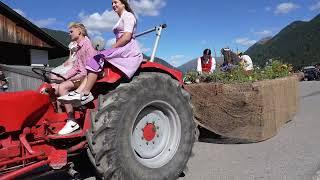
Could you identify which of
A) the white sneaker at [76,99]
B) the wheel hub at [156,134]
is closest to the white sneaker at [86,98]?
the white sneaker at [76,99]

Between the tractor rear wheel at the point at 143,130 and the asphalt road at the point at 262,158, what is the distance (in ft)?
1.57

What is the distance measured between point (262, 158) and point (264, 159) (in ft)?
0.22

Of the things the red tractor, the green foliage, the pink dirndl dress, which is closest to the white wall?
the green foliage

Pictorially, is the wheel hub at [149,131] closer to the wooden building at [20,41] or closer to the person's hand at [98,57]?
the person's hand at [98,57]

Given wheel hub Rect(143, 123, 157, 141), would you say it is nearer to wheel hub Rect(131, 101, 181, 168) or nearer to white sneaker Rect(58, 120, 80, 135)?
wheel hub Rect(131, 101, 181, 168)

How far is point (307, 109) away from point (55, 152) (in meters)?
8.40

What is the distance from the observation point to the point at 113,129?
165 inches

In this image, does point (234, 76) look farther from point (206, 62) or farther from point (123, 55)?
point (123, 55)

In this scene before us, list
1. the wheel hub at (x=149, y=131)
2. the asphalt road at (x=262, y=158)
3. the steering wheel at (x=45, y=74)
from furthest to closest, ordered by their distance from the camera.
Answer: the asphalt road at (x=262, y=158) → the steering wheel at (x=45, y=74) → the wheel hub at (x=149, y=131)

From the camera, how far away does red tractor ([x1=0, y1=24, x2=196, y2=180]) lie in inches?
163

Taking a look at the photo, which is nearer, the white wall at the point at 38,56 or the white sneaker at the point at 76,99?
the white sneaker at the point at 76,99

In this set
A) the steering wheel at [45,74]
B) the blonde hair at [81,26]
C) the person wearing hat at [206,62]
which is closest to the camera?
the steering wheel at [45,74]

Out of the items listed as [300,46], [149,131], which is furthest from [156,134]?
[300,46]

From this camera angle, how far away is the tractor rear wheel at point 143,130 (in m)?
4.16
